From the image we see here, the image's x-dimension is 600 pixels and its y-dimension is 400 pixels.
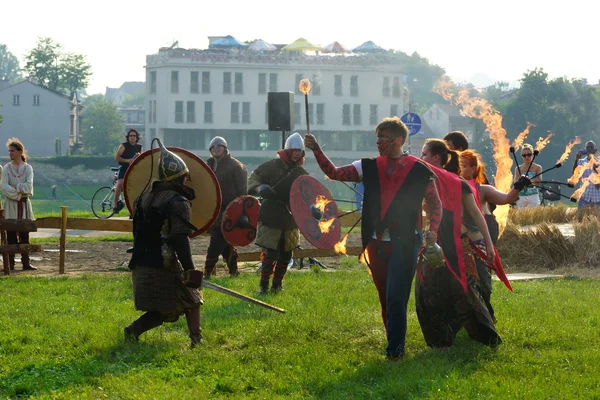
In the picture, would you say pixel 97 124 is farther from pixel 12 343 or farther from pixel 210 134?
pixel 12 343

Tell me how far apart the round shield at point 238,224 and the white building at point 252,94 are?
8370 cm

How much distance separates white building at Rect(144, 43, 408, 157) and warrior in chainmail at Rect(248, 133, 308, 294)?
8446 cm

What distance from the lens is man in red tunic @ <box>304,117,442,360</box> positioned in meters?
7.89

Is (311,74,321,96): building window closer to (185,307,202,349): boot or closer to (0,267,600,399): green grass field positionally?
(0,267,600,399): green grass field

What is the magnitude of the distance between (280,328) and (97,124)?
328 ft

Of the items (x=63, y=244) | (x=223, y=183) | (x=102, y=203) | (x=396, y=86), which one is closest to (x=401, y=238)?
(x=223, y=183)

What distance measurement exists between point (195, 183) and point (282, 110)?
7.61 meters

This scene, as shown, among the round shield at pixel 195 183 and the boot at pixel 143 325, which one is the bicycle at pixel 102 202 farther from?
the boot at pixel 143 325

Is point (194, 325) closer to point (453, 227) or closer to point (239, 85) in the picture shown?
point (453, 227)

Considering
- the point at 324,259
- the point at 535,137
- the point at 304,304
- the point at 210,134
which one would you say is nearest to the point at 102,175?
the point at 210,134

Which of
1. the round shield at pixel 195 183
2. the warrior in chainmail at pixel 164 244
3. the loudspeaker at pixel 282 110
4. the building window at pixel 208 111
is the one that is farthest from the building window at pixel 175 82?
the warrior in chainmail at pixel 164 244

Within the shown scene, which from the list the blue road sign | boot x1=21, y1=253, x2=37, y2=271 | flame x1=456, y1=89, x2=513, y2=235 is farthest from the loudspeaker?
Result: the blue road sign

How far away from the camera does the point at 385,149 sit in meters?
7.92

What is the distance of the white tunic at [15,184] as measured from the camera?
1465cm
